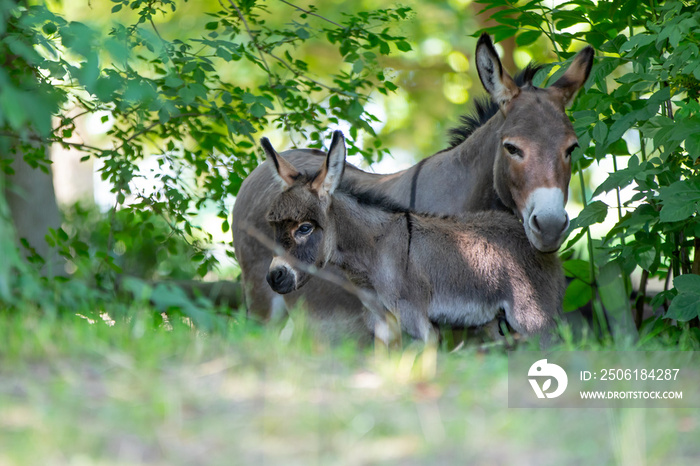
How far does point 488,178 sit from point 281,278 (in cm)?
166

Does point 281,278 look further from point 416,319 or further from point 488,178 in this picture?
point 488,178

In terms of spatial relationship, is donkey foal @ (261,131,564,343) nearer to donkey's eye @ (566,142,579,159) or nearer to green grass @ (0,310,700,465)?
donkey's eye @ (566,142,579,159)

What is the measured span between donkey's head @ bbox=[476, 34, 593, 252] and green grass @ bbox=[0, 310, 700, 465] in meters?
1.42

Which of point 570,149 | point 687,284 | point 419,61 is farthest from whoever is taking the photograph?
point 419,61

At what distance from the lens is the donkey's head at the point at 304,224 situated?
4.55m

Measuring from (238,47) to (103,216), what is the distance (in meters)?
7.24

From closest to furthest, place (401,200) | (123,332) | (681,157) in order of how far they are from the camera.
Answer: (123,332) < (681,157) < (401,200)

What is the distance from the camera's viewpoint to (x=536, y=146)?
4512 millimetres

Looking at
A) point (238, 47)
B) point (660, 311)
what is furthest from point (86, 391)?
point (660, 311)

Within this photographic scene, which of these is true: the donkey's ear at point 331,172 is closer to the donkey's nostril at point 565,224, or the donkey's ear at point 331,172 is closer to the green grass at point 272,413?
the donkey's nostril at point 565,224

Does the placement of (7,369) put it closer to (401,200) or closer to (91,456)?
(91,456)

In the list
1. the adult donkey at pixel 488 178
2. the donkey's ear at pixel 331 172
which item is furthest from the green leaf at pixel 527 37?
the donkey's ear at pixel 331 172

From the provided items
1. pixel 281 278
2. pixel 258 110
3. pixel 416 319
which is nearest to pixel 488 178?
pixel 416 319

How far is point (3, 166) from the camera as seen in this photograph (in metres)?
6.43
